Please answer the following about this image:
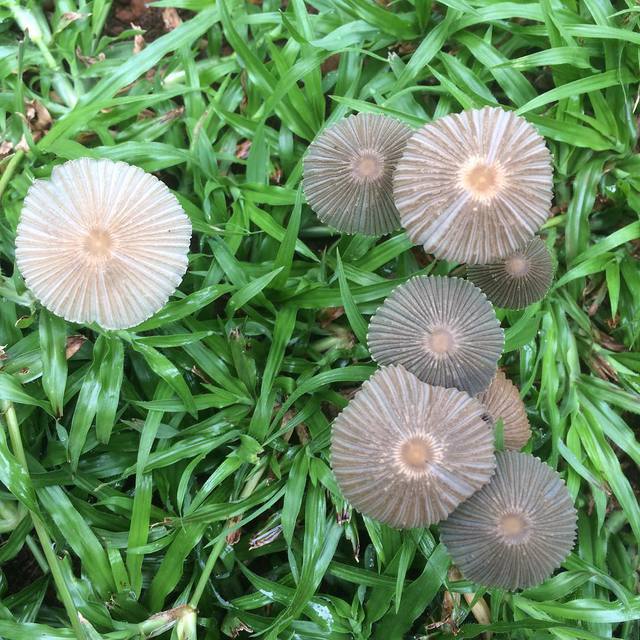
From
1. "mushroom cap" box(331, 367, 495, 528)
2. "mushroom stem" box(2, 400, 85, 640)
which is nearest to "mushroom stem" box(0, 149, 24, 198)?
"mushroom stem" box(2, 400, 85, 640)

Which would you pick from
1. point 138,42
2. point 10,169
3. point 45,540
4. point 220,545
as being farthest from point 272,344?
point 138,42

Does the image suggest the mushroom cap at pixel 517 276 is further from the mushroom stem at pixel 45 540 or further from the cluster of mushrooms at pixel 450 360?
the mushroom stem at pixel 45 540

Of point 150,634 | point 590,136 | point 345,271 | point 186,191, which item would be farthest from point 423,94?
point 150,634

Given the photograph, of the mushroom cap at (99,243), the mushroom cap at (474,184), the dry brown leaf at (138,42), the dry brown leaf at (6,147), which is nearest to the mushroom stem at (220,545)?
the mushroom cap at (99,243)

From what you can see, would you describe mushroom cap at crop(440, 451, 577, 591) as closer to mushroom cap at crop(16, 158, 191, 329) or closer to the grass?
the grass

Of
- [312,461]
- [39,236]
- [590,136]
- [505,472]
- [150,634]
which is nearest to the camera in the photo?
[39,236]

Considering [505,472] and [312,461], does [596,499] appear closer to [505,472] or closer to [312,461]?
[505,472]
